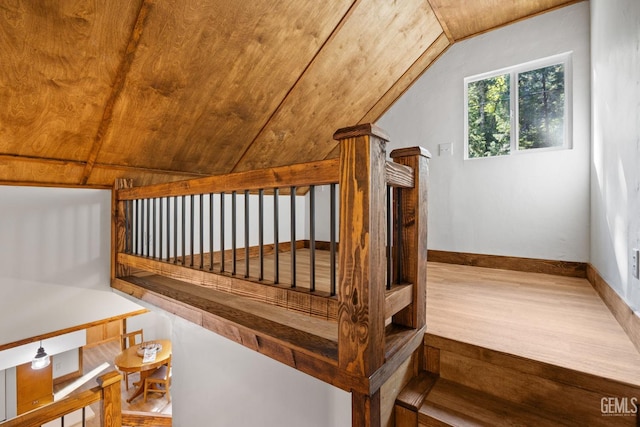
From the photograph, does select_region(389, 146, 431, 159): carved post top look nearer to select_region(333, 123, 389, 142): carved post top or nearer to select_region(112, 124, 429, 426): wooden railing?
select_region(112, 124, 429, 426): wooden railing

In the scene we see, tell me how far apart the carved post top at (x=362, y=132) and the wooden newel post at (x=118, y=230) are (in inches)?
97.9

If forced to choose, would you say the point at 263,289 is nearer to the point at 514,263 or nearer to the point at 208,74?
the point at 208,74

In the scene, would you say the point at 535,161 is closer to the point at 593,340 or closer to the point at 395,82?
the point at 395,82

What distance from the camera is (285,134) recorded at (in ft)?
10.7

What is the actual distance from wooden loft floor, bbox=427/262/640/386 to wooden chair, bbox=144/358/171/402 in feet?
17.3

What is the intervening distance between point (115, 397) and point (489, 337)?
2.66 meters

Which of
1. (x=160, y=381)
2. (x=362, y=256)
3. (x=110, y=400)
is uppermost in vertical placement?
(x=362, y=256)

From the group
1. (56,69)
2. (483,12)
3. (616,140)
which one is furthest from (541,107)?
(56,69)

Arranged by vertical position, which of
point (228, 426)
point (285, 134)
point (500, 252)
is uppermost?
point (285, 134)

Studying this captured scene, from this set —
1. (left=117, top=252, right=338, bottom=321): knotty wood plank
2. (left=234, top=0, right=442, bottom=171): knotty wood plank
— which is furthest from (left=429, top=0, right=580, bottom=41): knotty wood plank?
(left=117, top=252, right=338, bottom=321): knotty wood plank

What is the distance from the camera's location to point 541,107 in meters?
2.98

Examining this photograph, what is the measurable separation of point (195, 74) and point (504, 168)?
9.98 feet

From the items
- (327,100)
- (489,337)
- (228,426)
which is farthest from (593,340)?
(327,100)

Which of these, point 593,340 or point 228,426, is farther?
point 228,426
